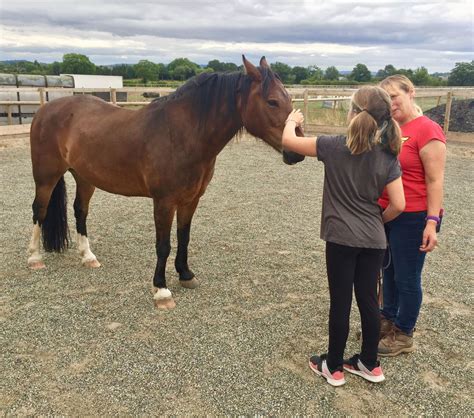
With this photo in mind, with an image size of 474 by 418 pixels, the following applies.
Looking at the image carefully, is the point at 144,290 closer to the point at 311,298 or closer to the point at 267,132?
the point at 311,298

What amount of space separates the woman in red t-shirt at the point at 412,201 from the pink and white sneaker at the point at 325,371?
0.47 m

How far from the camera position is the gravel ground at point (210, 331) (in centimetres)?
228

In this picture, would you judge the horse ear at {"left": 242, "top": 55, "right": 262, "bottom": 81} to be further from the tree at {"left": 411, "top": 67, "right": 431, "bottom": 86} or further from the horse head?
the tree at {"left": 411, "top": 67, "right": 431, "bottom": 86}

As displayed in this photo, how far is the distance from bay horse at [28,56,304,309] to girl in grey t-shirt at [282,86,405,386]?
55 cm

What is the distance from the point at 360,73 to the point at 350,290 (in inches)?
2170

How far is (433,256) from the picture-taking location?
454 centimetres

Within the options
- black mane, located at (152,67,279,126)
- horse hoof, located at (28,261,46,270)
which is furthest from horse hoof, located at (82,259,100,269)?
black mane, located at (152,67,279,126)

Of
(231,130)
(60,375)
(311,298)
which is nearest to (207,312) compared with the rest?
(311,298)

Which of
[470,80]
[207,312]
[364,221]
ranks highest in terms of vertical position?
[470,80]

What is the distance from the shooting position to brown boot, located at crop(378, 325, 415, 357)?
2.73 meters

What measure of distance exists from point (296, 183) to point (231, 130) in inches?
192

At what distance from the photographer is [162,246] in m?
3.40

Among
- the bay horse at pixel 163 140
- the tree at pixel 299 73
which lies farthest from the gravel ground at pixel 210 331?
the tree at pixel 299 73

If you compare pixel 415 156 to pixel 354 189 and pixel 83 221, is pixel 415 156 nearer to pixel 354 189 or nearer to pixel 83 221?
pixel 354 189
